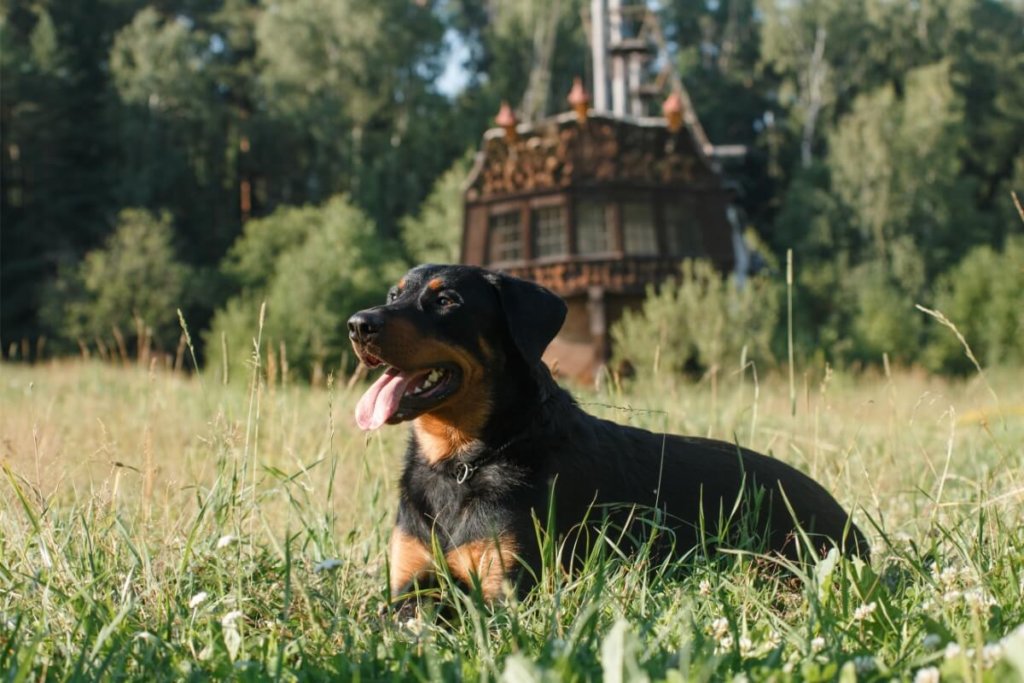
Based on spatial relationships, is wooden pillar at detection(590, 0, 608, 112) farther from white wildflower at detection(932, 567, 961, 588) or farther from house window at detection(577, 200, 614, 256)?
white wildflower at detection(932, 567, 961, 588)

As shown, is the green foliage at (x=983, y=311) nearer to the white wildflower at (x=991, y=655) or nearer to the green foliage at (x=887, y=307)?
the green foliage at (x=887, y=307)

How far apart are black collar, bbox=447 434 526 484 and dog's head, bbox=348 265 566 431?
87mm

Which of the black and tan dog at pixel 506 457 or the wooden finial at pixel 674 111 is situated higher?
the wooden finial at pixel 674 111

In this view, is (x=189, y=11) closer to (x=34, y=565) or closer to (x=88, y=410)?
(x=88, y=410)

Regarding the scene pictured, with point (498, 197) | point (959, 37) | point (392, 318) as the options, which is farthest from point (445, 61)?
point (392, 318)

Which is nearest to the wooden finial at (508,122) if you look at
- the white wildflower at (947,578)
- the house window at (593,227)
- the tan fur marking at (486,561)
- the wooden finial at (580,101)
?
the wooden finial at (580,101)

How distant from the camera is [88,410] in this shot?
26.8 ft

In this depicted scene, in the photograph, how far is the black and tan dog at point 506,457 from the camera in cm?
308

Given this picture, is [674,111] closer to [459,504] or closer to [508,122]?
[508,122]

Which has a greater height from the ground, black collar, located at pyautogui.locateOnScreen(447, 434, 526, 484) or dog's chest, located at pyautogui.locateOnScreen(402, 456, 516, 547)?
black collar, located at pyautogui.locateOnScreen(447, 434, 526, 484)

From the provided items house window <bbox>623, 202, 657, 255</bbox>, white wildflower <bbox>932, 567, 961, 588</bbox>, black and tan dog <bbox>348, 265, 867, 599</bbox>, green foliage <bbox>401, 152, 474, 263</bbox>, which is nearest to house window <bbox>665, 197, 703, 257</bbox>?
house window <bbox>623, 202, 657, 255</bbox>

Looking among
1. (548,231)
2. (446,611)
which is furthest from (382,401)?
(548,231)

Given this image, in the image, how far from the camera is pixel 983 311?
33344 mm

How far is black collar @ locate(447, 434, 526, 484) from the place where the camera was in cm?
323
